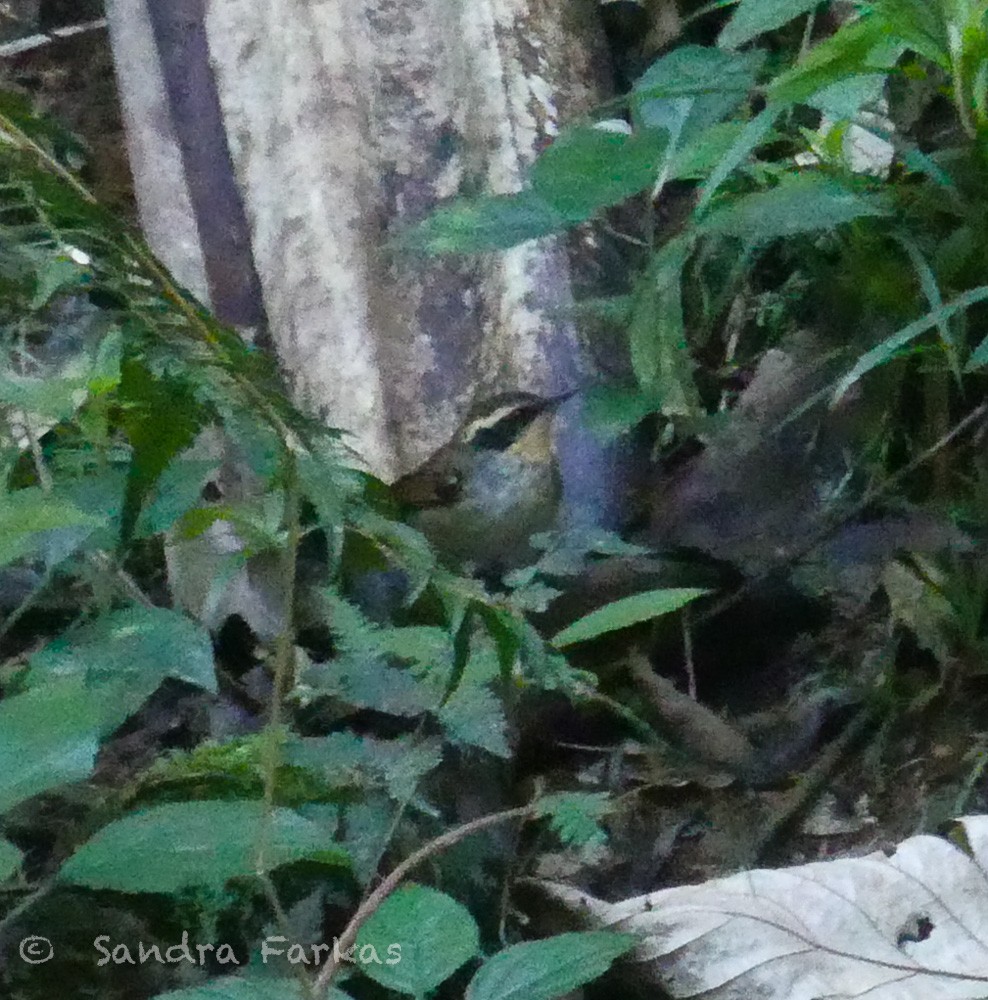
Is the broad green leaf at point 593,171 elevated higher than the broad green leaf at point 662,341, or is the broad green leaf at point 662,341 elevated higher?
the broad green leaf at point 593,171

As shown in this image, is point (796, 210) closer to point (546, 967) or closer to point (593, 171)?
point (593, 171)

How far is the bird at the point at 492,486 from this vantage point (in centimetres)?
106

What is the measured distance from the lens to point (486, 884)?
764 mm

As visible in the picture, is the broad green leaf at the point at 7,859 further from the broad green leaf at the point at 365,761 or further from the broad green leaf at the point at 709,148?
the broad green leaf at the point at 709,148

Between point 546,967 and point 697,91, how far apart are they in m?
0.67

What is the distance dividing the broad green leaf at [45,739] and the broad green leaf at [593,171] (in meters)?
0.55

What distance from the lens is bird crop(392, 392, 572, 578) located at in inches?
41.6

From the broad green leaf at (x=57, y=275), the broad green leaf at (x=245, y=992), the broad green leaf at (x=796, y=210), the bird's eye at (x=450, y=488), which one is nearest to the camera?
the broad green leaf at (x=245, y=992)

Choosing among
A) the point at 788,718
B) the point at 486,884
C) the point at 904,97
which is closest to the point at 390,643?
the point at 486,884

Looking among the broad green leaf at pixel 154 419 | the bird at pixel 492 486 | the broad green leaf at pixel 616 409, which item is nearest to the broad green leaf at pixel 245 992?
the broad green leaf at pixel 154 419

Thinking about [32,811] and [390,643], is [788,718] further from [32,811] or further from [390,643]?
[32,811]

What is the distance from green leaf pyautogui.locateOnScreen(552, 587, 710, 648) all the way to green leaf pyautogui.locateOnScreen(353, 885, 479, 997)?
262mm

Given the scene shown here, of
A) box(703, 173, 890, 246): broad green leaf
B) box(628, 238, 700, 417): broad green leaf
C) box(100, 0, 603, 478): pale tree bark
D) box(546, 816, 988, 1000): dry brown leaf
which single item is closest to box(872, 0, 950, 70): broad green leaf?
box(703, 173, 890, 246): broad green leaf

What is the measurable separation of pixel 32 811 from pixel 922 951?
0.60 metres
